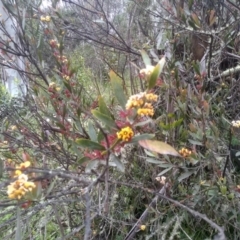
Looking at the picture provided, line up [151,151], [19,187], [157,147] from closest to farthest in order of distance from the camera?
[19,187] → [157,147] → [151,151]

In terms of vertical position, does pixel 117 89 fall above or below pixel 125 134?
above

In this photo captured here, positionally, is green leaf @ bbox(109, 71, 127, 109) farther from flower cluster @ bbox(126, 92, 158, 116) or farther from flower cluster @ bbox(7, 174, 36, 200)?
flower cluster @ bbox(7, 174, 36, 200)

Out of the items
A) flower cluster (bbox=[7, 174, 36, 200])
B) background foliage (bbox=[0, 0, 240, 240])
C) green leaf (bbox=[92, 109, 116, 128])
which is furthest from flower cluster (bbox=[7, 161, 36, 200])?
background foliage (bbox=[0, 0, 240, 240])

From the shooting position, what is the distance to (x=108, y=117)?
2.42ft

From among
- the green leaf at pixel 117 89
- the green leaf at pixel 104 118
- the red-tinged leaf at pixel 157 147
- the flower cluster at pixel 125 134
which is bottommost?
the red-tinged leaf at pixel 157 147

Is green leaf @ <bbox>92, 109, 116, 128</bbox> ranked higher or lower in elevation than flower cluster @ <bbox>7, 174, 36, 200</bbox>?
higher

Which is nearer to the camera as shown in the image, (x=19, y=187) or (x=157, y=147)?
(x=19, y=187)

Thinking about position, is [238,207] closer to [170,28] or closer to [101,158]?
[101,158]

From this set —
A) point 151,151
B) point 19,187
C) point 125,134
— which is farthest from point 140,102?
point 151,151

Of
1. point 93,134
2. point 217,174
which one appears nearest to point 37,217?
point 217,174

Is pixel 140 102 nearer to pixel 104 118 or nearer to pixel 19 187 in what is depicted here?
pixel 104 118

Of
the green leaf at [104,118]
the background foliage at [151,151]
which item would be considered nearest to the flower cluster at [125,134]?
the green leaf at [104,118]

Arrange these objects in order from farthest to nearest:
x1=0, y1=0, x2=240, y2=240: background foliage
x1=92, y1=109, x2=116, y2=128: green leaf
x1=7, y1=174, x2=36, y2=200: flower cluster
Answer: x1=0, y1=0, x2=240, y2=240: background foliage → x1=92, y1=109, x2=116, y2=128: green leaf → x1=7, y1=174, x2=36, y2=200: flower cluster

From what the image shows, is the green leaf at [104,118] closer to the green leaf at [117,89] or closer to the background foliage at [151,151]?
the green leaf at [117,89]
